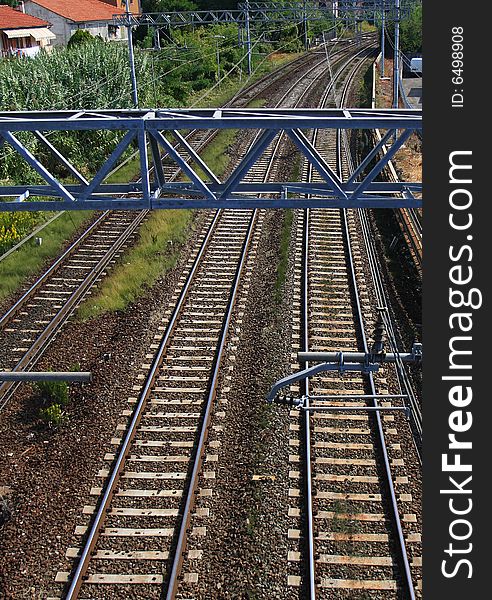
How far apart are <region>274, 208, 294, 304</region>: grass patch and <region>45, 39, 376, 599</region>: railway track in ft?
2.41

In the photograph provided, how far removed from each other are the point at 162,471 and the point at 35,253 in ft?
27.6

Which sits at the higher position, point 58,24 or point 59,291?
point 58,24

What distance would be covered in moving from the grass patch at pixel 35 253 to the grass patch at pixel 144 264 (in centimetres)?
174

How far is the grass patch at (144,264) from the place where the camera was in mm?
13969

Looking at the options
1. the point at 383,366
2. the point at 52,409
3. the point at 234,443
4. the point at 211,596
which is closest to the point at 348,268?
the point at 383,366

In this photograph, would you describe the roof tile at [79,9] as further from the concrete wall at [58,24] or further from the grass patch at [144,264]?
the grass patch at [144,264]

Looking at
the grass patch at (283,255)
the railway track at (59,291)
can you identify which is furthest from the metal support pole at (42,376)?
the grass patch at (283,255)

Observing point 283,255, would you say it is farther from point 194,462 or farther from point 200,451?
point 194,462

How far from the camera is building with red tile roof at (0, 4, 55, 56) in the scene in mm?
45969

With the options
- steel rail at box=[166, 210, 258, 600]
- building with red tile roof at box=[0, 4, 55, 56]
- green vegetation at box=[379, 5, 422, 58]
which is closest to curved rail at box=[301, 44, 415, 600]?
steel rail at box=[166, 210, 258, 600]

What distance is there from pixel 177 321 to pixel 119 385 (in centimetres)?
225

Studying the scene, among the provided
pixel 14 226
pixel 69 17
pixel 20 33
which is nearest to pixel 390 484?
pixel 14 226

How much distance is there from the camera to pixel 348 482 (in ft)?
30.3

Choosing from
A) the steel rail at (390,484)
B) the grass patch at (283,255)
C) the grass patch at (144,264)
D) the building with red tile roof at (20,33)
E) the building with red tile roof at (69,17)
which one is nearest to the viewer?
the steel rail at (390,484)
